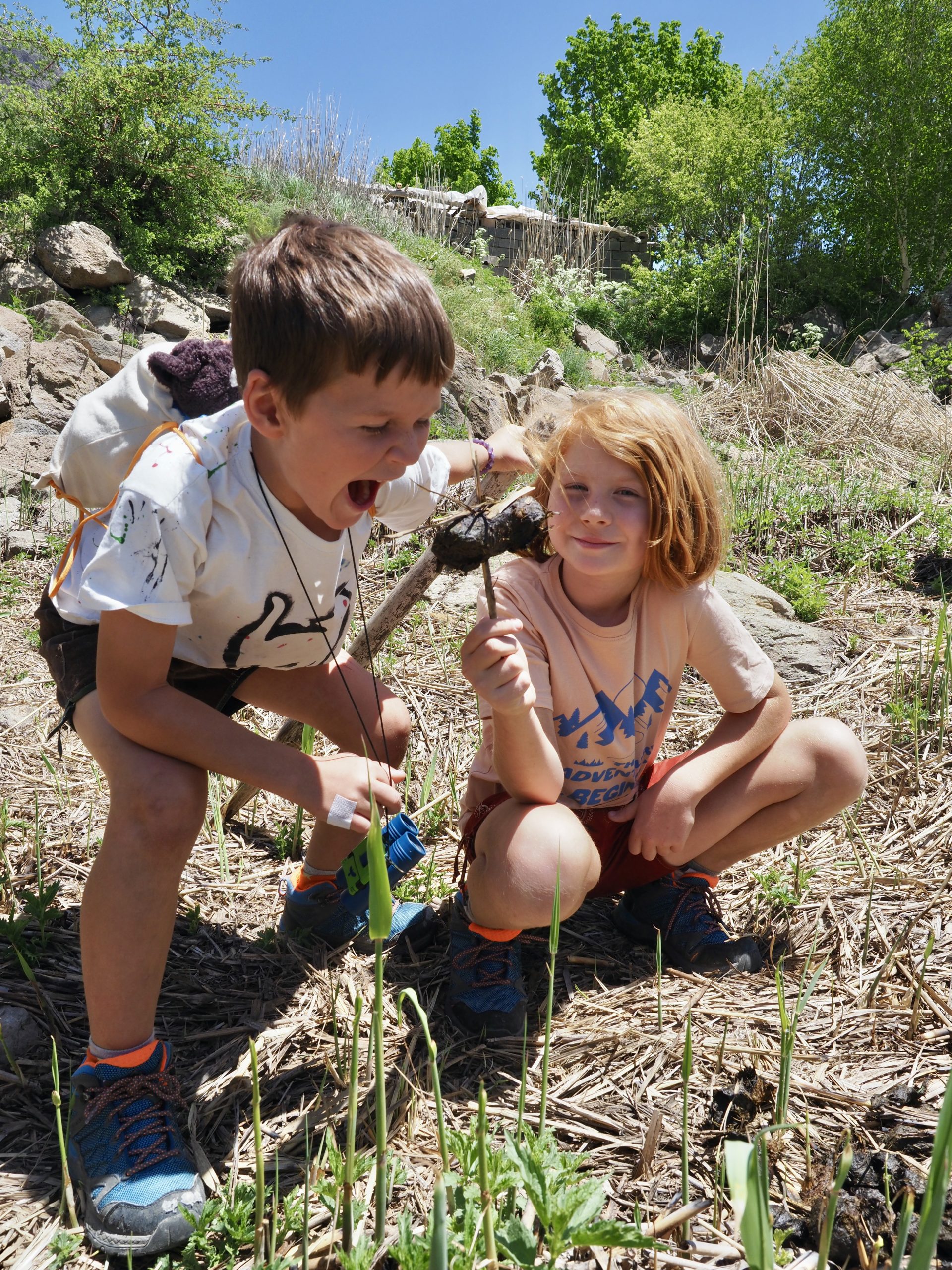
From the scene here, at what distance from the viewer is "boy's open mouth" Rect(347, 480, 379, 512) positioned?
62.4 inches

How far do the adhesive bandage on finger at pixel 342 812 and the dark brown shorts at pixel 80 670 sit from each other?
0.41 meters


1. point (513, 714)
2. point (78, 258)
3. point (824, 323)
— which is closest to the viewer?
point (513, 714)

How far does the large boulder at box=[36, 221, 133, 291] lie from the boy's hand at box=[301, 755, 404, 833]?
664cm

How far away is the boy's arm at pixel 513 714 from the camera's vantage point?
59.0 inches

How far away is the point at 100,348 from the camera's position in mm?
5664

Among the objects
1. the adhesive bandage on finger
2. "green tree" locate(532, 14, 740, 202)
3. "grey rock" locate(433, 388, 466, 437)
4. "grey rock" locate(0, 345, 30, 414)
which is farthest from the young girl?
"green tree" locate(532, 14, 740, 202)

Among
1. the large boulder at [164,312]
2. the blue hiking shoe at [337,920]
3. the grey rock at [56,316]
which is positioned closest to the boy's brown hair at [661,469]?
the blue hiking shoe at [337,920]

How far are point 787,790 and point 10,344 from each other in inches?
Answer: 194

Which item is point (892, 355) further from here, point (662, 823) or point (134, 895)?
point (134, 895)

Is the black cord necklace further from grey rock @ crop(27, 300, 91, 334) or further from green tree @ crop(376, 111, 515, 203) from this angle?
green tree @ crop(376, 111, 515, 203)

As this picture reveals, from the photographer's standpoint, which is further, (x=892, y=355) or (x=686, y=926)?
(x=892, y=355)

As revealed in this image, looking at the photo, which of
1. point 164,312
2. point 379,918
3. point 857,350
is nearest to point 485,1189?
point 379,918

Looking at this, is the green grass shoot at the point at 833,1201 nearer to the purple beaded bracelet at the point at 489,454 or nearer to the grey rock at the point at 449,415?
the purple beaded bracelet at the point at 489,454

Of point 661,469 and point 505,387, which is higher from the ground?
point 505,387
